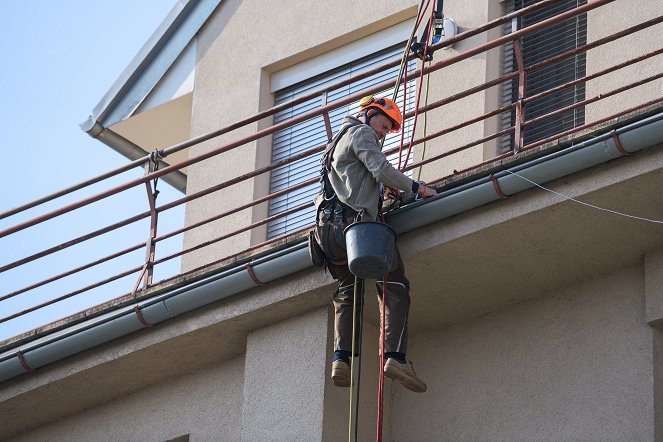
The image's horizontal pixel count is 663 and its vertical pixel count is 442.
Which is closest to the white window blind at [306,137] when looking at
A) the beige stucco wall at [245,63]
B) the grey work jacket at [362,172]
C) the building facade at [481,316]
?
the beige stucco wall at [245,63]

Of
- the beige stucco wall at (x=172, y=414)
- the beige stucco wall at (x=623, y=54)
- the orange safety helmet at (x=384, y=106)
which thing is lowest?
the beige stucco wall at (x=172, y=414)

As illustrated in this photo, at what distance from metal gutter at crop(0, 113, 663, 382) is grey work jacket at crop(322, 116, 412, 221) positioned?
0.29m

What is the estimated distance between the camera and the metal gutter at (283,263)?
10.4m

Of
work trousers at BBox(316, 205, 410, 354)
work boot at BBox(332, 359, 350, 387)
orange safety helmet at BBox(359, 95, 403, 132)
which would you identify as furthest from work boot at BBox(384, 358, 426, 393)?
orange safety helmet at BBox(359, 95, 403, 132)

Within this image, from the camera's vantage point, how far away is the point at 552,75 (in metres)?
13.4

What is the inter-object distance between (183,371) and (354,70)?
142 inches

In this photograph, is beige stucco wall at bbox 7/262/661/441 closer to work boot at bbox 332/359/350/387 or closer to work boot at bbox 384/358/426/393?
work boot at bbox 332/359/350/387

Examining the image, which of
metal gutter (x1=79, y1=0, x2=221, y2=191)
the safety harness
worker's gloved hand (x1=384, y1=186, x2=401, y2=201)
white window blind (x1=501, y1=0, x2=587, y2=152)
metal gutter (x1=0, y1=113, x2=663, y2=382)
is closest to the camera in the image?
metal gutter (x1=0, y1=113, x2=663, y2=382)

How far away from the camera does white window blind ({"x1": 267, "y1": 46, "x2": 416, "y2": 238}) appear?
14.5 metres

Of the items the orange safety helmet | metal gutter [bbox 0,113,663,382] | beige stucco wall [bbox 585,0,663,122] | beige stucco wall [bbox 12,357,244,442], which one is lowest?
beige stucco wall [bbox 12,357,244,442]

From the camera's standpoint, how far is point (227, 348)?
40.5 ft

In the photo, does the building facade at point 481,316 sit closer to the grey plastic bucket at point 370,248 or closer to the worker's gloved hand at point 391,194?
the worker's gloved hand at point 391,194

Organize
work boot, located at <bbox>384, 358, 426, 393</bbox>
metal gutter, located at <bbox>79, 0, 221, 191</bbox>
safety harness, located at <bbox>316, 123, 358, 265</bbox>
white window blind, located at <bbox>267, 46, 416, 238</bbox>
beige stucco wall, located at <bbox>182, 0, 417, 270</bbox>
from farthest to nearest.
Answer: metal gutter, located at <bbox>79, 0, 221, 191</bbox>, beige stucco wall, located at <bbox>182, 0, 417, 270</bbox>, white window blind, located at <bbox>267, 46, 416, 238</bbox>, safety harness, located at <bbox>316, 123, 358, 265</bbox>, work boot, located at <bbox>384, 358, 426, 393</bbox>

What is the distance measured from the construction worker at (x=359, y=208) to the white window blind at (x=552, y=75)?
7.51 ft
